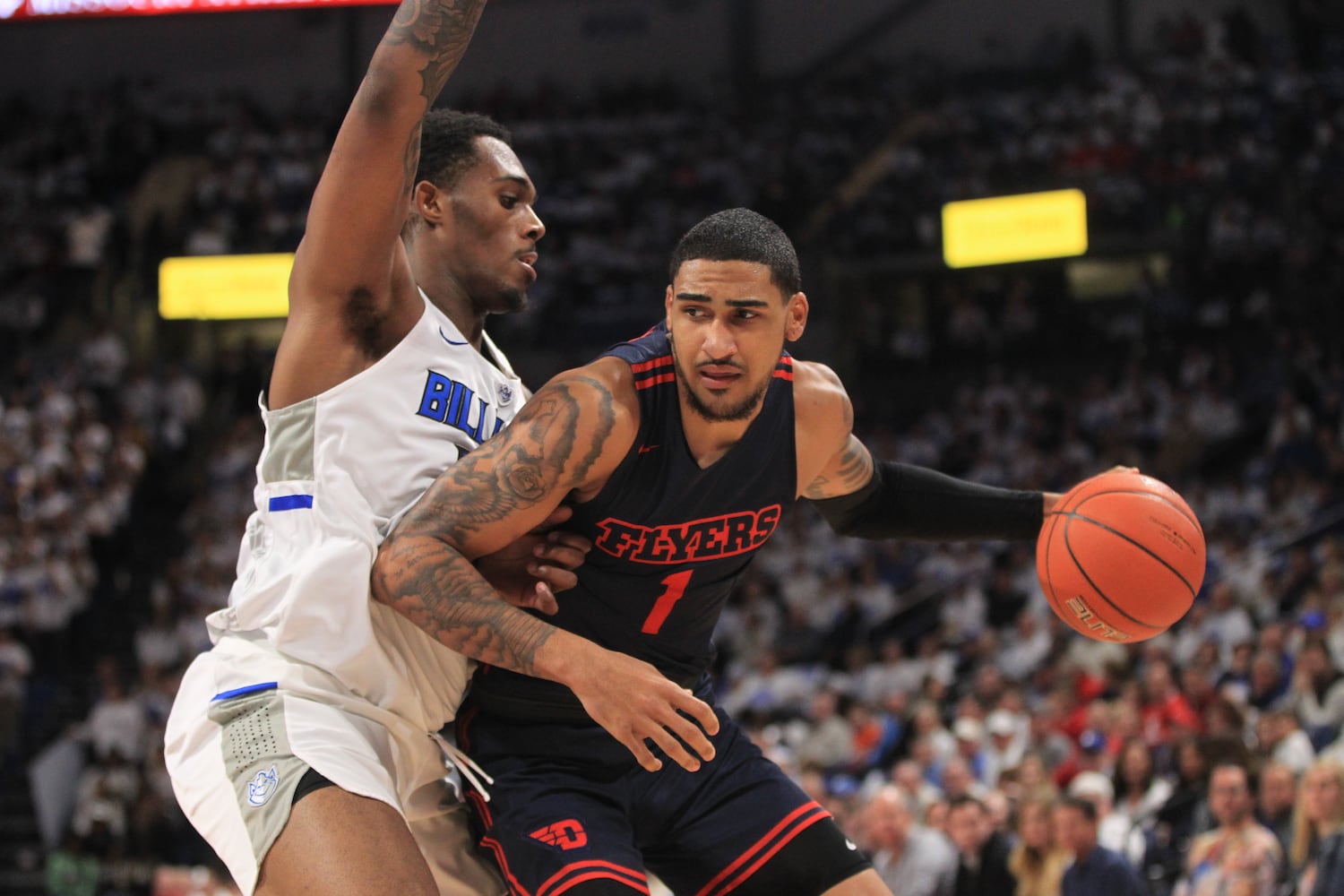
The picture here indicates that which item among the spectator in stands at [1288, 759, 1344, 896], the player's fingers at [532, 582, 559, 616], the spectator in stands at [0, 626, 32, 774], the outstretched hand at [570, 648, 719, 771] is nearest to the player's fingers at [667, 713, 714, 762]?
the outstretched hand at [570, 648, 719, 771]

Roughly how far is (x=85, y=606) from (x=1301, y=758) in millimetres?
11480

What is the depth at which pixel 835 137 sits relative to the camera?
2105 centimetres

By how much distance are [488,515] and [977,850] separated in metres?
5.43

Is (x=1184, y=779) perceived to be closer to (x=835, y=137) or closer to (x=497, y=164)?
(x=497, y=164)

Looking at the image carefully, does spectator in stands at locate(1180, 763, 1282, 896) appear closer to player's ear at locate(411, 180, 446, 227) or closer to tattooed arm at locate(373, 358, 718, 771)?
tattooed arm at locate(373, 358, 718, 771)

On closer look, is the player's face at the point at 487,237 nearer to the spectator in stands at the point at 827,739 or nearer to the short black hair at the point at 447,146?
the short black hair at the point at 447,146

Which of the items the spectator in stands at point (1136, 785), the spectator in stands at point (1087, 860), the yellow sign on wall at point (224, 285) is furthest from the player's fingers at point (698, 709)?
the yellow sign on wall at point (224, 285)

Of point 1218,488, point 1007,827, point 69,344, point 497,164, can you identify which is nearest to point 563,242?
point 69,344

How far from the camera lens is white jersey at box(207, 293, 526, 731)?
9.94 ft

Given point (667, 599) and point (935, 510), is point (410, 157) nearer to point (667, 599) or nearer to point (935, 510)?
point (667, 599)

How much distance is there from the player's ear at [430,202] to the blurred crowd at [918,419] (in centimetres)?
462

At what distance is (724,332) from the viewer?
3.08m

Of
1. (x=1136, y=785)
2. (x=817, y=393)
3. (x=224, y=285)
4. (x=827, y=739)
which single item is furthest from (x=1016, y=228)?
(x=817, y=393)

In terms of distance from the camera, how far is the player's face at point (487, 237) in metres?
3.56
